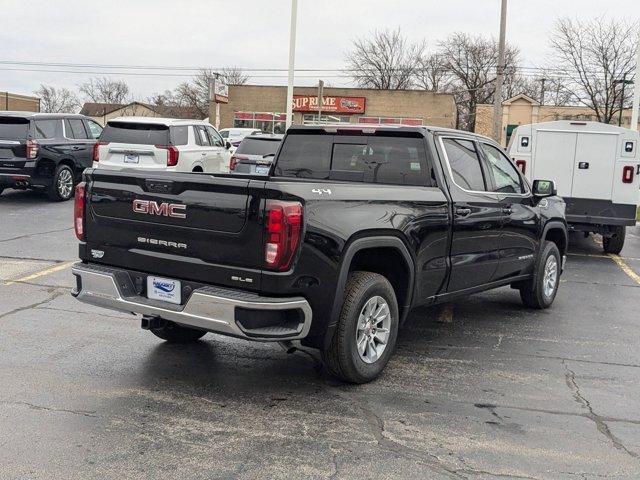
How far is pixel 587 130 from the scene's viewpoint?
39.0 ft

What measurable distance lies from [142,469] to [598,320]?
17.6ft

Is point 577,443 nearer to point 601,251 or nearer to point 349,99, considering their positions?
point 601,251

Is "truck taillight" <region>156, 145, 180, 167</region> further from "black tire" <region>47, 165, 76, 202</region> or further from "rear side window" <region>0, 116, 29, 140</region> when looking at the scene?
"rear side window" <region>0, 116, 29, 140</region>

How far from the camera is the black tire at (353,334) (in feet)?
15.4

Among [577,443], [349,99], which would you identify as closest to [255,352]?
[577,443]

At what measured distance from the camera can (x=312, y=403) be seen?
462 centimetres

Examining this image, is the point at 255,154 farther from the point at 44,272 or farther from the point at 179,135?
the point at 44,272

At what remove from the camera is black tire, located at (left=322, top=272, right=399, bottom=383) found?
4.71 metres

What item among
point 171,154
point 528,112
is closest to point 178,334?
point 171,154

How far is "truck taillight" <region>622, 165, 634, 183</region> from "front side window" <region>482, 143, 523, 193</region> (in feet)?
17.5

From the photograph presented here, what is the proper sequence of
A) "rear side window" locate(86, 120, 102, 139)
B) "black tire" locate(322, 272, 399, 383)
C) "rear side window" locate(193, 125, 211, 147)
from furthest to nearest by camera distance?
"rear side window" locate(86, 120, 102, 139) → "rear side window" locate(193, 125, 211, 147) → "black tire" locate(322, 272, 399, 383)

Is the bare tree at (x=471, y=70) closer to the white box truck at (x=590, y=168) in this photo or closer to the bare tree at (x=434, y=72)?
the bare tree at (x=434, y=72)

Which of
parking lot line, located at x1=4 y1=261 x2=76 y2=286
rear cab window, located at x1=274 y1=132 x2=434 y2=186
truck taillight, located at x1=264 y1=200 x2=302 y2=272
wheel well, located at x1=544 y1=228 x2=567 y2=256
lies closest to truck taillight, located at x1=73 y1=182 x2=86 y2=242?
truck taillight, located at x1=264 y1=200 x2=302 y2=272

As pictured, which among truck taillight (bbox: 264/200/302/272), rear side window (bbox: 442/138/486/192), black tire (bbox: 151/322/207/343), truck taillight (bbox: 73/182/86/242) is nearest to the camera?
truck taillight (bbox: 264/200/302/272)
